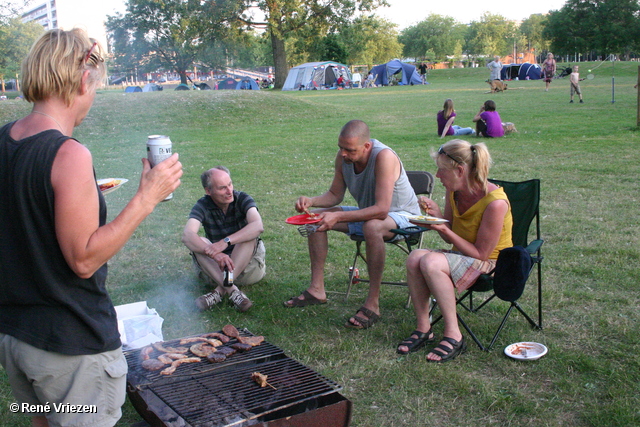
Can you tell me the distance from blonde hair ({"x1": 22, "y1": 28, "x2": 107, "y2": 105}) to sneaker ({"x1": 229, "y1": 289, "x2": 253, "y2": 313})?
2808mm

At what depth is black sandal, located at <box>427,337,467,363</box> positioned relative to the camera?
3.42 metres

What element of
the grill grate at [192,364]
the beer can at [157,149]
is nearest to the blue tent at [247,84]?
the grill grate at [192,364]

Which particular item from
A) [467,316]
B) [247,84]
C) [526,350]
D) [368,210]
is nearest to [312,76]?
[247,84]

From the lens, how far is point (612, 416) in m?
2.76

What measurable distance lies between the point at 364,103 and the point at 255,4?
14.0m

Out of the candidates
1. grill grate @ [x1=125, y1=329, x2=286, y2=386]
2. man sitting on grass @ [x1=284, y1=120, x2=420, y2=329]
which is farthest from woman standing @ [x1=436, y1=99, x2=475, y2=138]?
grill grate @ [x1=125, y1=329, x2=286, y2=386]

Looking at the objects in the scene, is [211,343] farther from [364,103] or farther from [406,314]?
[364,103]

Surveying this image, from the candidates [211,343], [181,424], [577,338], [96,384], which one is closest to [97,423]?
[96,384]

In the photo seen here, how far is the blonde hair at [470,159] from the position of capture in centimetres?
345

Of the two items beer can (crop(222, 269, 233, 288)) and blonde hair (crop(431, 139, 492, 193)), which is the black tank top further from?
beer can (crop(222, 269, 233, 288))

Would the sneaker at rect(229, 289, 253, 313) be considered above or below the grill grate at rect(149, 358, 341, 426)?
below

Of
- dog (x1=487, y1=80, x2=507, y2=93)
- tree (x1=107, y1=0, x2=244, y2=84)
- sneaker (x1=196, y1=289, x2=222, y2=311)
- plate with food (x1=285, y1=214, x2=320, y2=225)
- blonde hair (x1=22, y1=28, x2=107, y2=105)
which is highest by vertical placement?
tree (x1=107, y1=0, x2=244, y2=84)

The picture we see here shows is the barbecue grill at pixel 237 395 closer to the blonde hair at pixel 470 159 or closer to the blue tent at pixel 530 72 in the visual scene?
the blonde hair at pixel 470 159

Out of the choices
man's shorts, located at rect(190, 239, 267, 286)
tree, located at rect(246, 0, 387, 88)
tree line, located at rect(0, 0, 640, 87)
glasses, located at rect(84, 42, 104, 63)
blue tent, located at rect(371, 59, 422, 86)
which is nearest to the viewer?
glasses, located at rect(84, 42, 104, 63)
